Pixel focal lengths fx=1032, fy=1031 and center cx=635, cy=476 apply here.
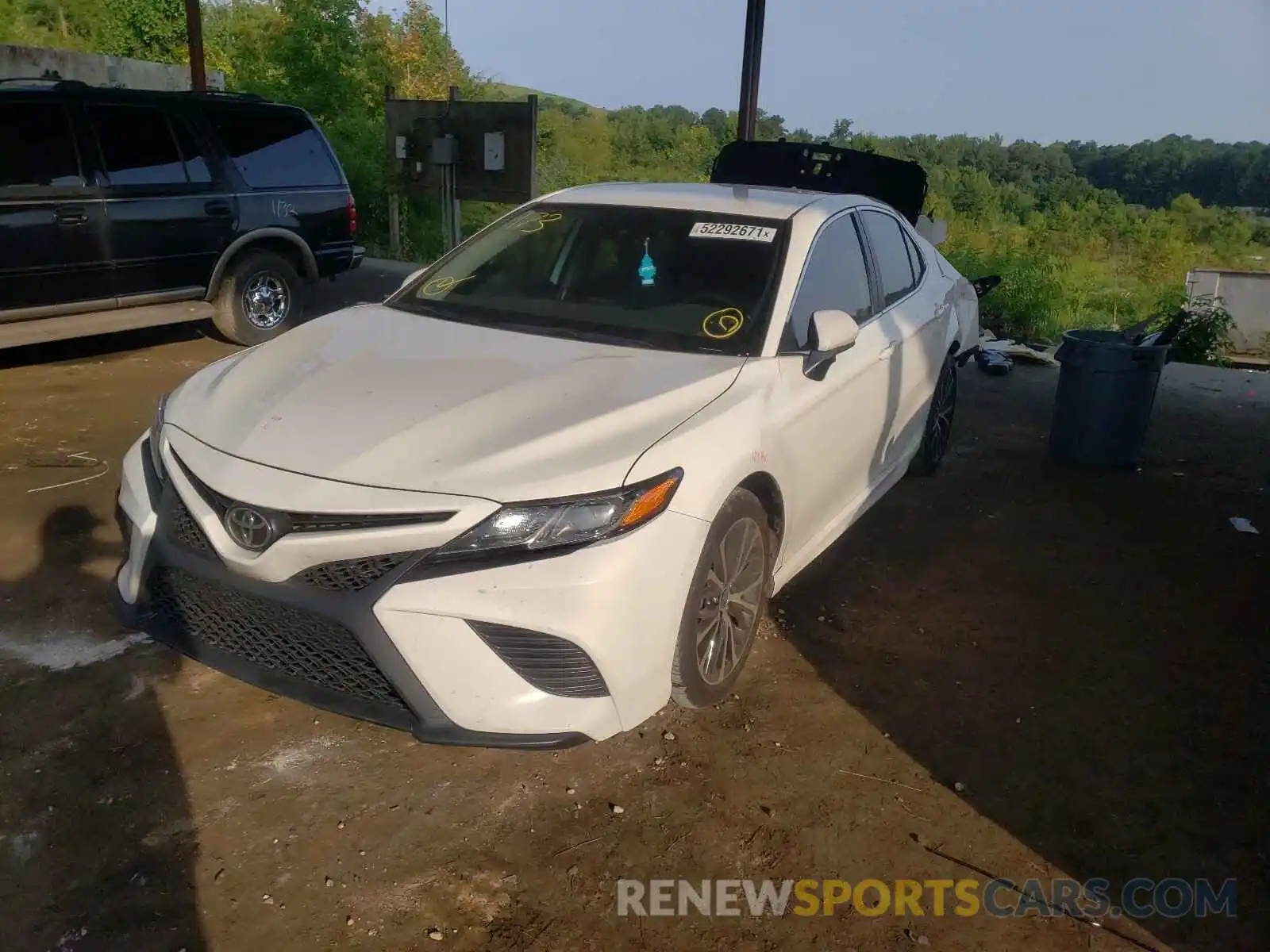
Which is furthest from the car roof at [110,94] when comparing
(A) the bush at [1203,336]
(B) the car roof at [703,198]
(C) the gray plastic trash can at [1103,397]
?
(A) the bush at [1203,336]

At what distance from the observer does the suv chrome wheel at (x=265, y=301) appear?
27.4 feet

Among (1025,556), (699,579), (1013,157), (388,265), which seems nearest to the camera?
(699,579)

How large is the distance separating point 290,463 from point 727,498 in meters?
1.26

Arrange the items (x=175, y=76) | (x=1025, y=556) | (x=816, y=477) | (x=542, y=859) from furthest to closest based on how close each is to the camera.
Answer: (x=175, y=76), (x=1025, y=556), (x=816, y=477), (x=542, y=859)

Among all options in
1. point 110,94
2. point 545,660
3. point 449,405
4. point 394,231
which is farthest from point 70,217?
point 394,231

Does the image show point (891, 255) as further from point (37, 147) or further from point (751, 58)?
point (37, 147)

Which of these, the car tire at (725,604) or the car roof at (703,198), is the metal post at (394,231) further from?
the car tire at (725,604)

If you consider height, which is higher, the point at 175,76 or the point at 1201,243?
the point at 175,76

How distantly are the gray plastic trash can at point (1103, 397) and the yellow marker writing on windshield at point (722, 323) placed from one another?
10.3 ft

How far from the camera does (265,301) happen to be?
28.0ft

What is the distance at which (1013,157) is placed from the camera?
51.1 meters

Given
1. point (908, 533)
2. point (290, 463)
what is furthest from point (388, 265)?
point (290, 463)

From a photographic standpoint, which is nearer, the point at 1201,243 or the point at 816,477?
the point at 816,477

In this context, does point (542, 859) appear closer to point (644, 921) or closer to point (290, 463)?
point (644, 921)
